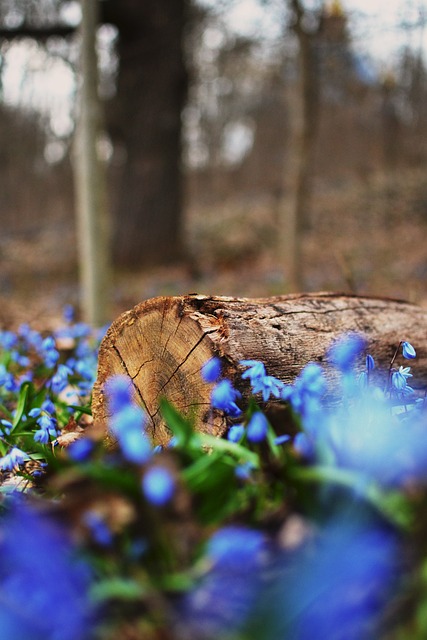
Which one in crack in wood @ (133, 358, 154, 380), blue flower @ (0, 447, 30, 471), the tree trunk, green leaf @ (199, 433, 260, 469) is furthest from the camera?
the tree trunk

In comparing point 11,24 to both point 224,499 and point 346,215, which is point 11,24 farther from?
point 346,215

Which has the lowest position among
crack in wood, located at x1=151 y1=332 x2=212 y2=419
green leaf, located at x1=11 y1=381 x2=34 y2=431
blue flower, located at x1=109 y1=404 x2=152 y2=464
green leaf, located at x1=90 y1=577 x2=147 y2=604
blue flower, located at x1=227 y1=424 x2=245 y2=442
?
green leaf, located at x1=90 y1=577 x2=147 y2=604

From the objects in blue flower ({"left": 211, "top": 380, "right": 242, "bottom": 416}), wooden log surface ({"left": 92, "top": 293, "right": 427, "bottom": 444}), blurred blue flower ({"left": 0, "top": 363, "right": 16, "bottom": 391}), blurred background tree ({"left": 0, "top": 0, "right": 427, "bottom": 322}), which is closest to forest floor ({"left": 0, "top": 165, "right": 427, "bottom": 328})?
blurred background tree ({"left": 0, "top": 0, "right": 427, "bottom": 322})

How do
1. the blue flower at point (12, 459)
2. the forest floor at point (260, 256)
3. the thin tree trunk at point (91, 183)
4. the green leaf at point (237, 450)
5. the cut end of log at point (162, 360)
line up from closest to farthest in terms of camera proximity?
the green leaf at point (237, 450) → the blue flower at point (12, 459) → the cut end of log at point (162, 360) → the thin tree trunk at point (91, 183) → the forest floor at point (260, 256)

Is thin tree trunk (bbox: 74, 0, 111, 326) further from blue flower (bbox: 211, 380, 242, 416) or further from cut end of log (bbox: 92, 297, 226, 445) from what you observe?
blue flower (bbox: 211, 380, 242, 416)

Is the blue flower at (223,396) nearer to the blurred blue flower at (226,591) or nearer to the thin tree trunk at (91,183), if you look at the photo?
the blurred blue flower at (226,591)

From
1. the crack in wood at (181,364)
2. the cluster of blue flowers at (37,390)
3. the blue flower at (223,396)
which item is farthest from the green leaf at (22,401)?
the blue flower at (223,396)

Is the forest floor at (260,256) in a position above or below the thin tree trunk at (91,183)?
above
